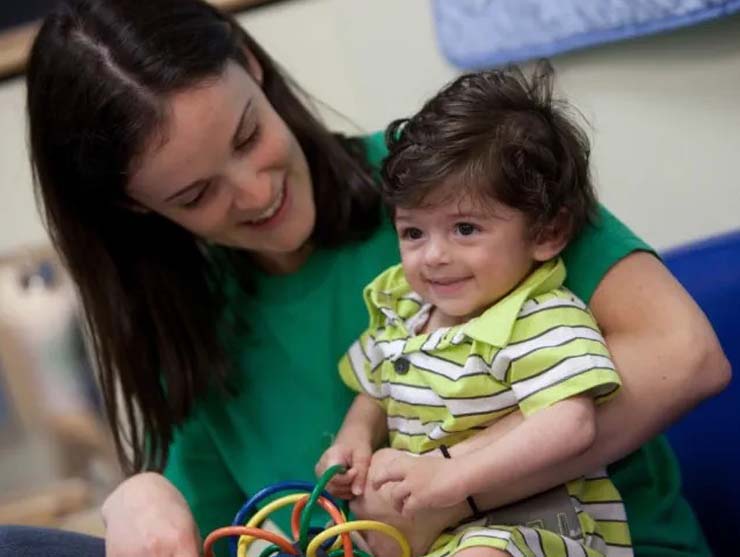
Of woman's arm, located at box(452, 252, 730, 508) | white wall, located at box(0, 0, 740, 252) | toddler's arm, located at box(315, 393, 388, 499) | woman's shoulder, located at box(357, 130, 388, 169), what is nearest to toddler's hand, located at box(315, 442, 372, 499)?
toddler's arm, located at box(315, 393, 388, 499)

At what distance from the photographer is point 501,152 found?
2.89 ft

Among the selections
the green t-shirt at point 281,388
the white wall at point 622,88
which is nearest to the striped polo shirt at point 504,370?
the green t-shirt at point 281,388

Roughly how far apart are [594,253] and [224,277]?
1.80ft

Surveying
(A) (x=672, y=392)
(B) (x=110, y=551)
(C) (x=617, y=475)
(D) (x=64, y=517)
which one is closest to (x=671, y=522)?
(C) (x=617, y=475)

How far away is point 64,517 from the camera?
2.13 metres

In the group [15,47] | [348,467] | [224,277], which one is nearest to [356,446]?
[348,467]

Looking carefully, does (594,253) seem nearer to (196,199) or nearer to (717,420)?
(717,420)

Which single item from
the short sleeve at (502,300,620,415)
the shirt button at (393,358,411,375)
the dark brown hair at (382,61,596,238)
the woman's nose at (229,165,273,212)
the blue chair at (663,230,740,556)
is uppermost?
the dark brown hair at (382,61,596,238)

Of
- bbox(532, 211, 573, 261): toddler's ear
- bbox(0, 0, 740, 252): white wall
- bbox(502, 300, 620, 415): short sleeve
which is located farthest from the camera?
bbox(0, 0, 740, 252): white wall

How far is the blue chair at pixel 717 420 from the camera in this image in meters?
1.13

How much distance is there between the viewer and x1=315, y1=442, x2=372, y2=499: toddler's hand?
0.97 m

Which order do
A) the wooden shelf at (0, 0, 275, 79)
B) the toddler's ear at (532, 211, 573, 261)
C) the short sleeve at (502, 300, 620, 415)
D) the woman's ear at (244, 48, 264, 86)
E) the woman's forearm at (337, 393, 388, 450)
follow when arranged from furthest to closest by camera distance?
the wooden shelf at (0, 0, 275, 79) < the woman's ear at (244, 48, 264, 86) < the woman's forearm at (337, 393, 388, 450) < the toddler's ear at (532, 211, 573, 261) < the short sleeve at (502, 300, 620, 415)

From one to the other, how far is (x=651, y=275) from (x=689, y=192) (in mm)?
602

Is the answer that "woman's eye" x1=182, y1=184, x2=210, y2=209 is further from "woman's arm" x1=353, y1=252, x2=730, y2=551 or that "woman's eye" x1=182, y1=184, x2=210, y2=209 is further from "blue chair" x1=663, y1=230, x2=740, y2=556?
"blue chair" x1=663, y1=230, x2=740, y2=556
